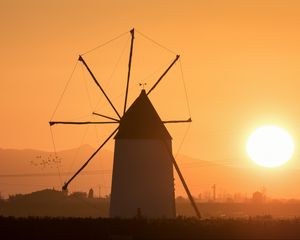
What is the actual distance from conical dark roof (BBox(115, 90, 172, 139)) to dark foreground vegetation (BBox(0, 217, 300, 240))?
41.7 ft

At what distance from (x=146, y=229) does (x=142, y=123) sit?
15142mm

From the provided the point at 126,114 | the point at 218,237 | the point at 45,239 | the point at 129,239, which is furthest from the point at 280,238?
the point at 126,114

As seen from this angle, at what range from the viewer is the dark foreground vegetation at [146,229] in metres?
51.4

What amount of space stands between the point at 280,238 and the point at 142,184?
1452 centimetres

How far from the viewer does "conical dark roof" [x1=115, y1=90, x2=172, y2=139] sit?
2581 inches

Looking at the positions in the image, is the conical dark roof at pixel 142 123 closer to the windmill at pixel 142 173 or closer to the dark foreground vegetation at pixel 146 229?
the windmill at pixel 142 173

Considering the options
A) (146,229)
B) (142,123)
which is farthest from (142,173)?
(146,229)

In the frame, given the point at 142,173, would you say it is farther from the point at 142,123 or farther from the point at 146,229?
the point at 146,229

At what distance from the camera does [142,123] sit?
6619cm

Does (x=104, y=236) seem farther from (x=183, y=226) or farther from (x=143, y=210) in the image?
(x=143, y=210)

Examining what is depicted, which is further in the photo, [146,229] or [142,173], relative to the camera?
[142,173]

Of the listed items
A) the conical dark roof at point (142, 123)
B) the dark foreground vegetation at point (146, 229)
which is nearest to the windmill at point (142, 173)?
the conical dark roof at point (142, 123)

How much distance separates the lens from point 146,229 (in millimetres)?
52031

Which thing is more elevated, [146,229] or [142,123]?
[142,123]
